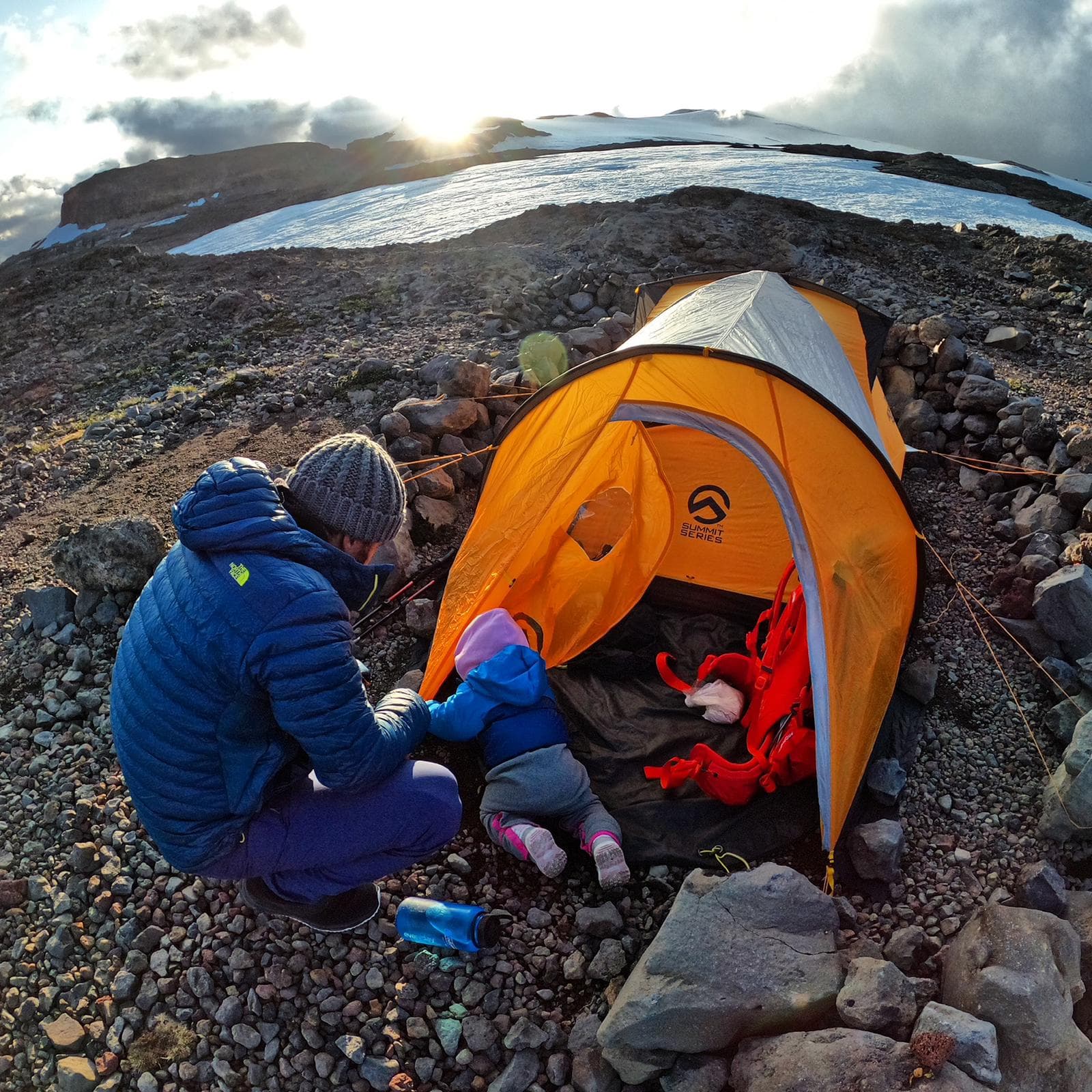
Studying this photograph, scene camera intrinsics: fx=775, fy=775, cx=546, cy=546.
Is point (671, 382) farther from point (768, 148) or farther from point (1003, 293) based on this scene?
point (768, 148)

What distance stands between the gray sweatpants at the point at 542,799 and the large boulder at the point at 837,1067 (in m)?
1.26

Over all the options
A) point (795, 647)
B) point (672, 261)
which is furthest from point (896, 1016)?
point (672, 261)

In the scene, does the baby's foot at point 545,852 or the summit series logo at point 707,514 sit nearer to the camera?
the baby's foot at point 545,852

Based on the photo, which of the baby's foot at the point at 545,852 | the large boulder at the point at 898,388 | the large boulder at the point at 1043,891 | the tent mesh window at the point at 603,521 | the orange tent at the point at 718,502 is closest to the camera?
the large boulder at the point at 1043,891

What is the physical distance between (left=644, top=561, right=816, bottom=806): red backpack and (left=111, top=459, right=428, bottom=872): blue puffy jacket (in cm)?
204

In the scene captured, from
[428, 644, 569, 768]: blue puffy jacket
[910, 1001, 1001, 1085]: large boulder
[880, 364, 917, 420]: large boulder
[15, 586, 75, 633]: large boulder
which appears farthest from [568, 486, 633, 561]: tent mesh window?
[880, 364, 917, 420]: large boulder

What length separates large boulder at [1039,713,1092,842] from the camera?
3771mm

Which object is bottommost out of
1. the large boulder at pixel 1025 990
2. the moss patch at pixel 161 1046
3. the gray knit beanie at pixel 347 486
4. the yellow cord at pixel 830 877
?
the moss patch at pixel 161 1046

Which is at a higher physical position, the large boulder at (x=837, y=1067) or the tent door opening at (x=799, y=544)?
the tent door opening at (x=799, y=544)

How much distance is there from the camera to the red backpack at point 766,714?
4246mm

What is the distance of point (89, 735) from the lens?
14.9 ft

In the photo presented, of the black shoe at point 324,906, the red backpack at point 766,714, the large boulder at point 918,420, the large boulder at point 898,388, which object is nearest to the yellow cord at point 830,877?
the red backpack at point 766,714

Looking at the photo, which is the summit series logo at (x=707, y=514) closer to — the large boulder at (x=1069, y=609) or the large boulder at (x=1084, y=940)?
the large boulder at (x=1069, y=609)

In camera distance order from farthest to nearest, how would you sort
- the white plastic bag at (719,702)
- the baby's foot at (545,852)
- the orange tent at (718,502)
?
1. the white plastic bag at (719,702)
2. the orange tent at (718,502)
3. the baby's foot at (545,852)
